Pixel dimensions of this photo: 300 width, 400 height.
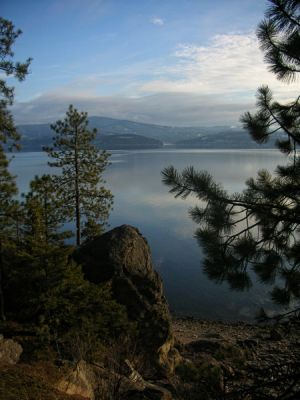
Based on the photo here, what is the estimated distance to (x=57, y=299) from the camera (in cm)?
1148

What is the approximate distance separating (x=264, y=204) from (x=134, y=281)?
11232mm

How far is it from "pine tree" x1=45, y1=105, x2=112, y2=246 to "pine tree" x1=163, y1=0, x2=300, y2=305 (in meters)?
18.6

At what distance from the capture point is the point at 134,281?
16047 millimetres

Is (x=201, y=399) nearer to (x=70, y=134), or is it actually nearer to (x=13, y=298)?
(x=13, y=298)

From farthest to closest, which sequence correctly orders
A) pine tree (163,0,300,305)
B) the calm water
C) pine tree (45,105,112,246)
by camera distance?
the calm water
pine tree (45,105,112,246)
pine tree (163,0,300,305)

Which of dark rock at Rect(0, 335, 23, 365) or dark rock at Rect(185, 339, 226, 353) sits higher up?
dark rock at Rect(0, 335, 23, 365)

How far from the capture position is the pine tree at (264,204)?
5.83 m

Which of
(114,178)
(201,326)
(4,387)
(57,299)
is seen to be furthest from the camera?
(114,178)

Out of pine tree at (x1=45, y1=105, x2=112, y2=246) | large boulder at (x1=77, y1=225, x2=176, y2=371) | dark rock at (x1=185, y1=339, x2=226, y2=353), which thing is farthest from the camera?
pine tree at (x1=45, y1=105, x2=112, y2=246)

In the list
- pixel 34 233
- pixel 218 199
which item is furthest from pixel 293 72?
pixel 34 233

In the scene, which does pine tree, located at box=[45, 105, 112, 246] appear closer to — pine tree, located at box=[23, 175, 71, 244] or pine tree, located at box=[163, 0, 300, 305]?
pine tree, located at box=[23, 175, 71, 244]

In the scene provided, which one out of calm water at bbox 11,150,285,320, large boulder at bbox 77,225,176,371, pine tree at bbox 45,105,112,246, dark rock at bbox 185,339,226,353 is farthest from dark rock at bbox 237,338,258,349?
pine tree at bbox 45,105,112,246

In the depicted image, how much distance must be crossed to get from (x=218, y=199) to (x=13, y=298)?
35.3ft

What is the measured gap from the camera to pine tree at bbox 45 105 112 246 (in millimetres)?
24422
